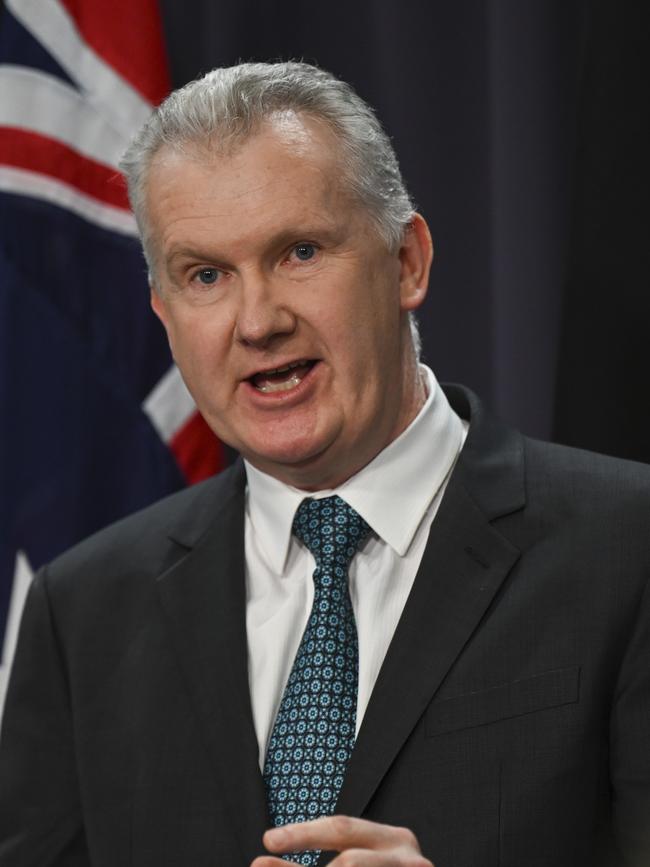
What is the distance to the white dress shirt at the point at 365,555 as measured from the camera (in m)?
1.82

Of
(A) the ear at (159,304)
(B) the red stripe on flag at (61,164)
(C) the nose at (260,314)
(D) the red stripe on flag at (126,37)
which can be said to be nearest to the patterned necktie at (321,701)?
(C) the nose at (260,314)

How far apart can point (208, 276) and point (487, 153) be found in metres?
Answer: 1.01

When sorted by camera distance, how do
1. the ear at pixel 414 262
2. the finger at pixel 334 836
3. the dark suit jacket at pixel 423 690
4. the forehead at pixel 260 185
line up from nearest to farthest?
the finger at pixel 334 836 < the dark suit jacket at pixel 423 690 < the forehead at pixel 260 185 < the ear at pixel 414 262

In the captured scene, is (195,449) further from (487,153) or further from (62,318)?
(487,153)

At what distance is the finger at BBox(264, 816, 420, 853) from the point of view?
1.31m

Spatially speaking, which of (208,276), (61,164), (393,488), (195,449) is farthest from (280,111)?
(195,449)

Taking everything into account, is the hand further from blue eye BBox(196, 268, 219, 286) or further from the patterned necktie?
blue eye BBox(196, 268, 219, 286)

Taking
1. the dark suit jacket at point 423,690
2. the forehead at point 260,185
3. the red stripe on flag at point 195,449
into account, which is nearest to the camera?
the dark suit jacket at point 423,690

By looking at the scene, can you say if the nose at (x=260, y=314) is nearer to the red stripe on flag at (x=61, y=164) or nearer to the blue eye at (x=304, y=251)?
the blue eye at (x=304, y=251)

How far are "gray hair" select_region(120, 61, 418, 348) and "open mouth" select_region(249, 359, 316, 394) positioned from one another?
0.69 ft

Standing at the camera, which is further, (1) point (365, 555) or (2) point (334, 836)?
(1) point (365, 555)

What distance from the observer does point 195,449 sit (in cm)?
271

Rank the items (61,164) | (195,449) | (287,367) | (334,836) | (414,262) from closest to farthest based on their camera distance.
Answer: (334,836), (287,367), (414,262), (61,164), (195,449)

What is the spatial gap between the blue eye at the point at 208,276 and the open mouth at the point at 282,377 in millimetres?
140
